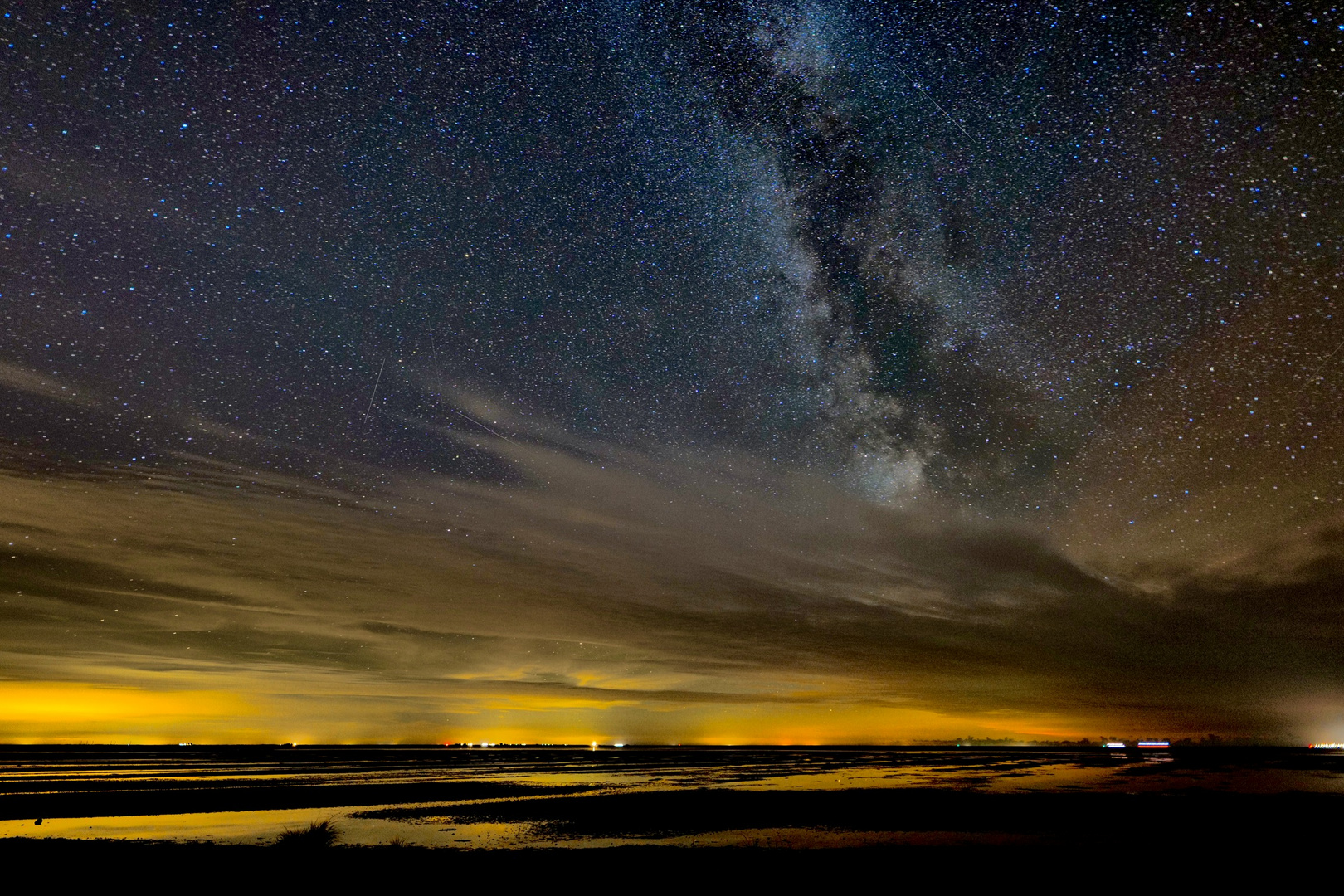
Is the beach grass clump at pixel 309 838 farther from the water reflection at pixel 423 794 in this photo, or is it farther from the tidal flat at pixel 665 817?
the water reflection at pixel 423 794

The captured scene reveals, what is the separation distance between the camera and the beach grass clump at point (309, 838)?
17.2 metres

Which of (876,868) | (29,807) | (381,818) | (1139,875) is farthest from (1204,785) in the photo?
(29,807)

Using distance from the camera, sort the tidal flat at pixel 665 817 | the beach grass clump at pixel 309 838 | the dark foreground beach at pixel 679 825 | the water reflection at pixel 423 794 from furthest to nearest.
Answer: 1. the water reflection at pixel 423 794
2. the tidal flat at pixel 665 817
3. the beach grass clump at pixel 309 838
4. the dark foreground beach at pixel 679 825

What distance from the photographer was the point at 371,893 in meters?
12.7

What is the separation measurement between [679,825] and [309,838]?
10.5m

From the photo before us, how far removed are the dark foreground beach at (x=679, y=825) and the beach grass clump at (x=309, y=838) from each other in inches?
3.5

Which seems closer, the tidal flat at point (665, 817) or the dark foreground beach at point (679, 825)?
the dark foreground beach at point (679, 825)

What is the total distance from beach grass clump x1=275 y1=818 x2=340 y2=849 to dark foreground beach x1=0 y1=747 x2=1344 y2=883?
90mm

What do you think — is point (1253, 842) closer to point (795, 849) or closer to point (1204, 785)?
point (795, 849)

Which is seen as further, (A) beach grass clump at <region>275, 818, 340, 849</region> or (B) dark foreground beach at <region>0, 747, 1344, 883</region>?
(A) beach grass clump at <region>275, 818, 340, 849</region>

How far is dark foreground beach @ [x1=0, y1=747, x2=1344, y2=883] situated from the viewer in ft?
51.9

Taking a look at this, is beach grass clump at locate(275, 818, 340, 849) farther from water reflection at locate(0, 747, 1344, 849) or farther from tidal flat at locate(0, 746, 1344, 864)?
water reflection at locate(0, 747, 1344, 849)

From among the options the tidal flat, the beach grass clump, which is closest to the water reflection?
the tidal flat

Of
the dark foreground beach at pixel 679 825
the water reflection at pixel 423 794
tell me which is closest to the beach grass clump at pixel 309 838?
the dark foreground beach at pixel 679 825
